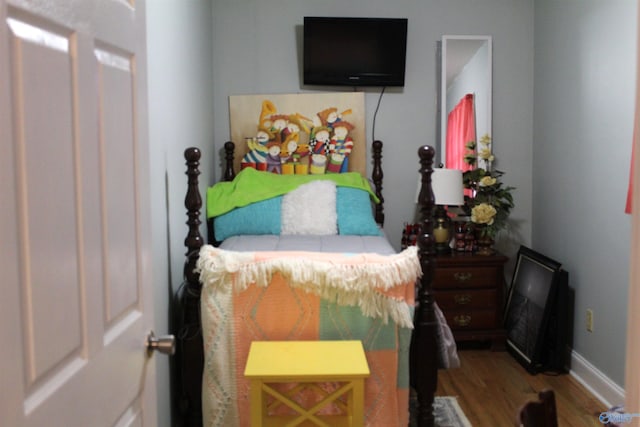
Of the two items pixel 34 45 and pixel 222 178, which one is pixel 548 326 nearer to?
pixel 222 178

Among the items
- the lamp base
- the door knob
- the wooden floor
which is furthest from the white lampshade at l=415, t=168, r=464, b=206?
the door knob

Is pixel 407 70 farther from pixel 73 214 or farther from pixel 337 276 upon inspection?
pixel 73 214

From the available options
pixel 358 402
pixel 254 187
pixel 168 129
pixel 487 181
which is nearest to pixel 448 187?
pixel 487 181

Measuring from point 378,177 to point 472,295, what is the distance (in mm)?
948

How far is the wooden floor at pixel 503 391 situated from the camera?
2.92m

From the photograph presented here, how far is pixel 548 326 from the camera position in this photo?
3465mm

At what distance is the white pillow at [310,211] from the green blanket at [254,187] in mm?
75

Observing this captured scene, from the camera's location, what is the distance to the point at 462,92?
4.08 m

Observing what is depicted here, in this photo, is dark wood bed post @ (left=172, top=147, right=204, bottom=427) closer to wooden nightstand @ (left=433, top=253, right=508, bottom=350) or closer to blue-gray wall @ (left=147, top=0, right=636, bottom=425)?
blue-gray wall @ (left=147, top=0, right=636, bottom=425)

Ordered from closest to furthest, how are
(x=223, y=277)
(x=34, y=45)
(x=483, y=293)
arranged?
(x=34, y=45)
(x=223, y=277)
(x=483, y=293)

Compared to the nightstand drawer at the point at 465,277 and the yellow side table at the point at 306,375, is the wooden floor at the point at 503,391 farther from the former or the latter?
the yellow side table at the point at 306,375

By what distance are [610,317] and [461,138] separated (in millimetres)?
1503

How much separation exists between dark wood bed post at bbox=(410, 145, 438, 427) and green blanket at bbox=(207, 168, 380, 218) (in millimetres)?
1195

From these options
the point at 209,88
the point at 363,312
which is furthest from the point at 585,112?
the point at 209,88
